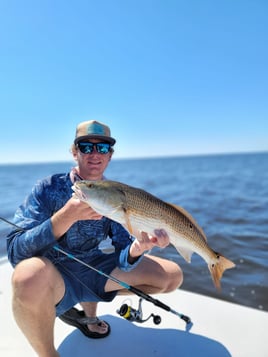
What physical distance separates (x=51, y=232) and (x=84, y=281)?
0.79 meters

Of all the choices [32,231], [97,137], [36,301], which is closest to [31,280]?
[36,301]

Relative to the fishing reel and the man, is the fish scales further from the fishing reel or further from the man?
the fishing reel

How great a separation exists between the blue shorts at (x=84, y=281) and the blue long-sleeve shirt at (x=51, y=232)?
0.30 feet

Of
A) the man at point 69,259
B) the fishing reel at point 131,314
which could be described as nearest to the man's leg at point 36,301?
the man at point 69,259

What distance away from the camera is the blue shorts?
268 cm

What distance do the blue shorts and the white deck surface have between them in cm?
45

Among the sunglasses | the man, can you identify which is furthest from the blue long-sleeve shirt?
the sunglasses

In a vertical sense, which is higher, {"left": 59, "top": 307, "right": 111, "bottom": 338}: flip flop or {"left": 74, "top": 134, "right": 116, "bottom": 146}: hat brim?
{"left": 74, "top": 134, "right": 116, "bottom": 146}: hat brim

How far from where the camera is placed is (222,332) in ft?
10.1

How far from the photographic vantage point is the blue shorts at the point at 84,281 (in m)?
2.68

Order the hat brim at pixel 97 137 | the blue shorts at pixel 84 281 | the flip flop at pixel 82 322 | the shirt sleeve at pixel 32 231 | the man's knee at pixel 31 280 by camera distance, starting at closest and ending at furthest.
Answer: the man's knee at pixel 31 280, the shirt sleeve at pixel 32 231, the blue shorts at pixel 84 281, the hat brim at pixel 97 137, the flip flop at pixel 82 322

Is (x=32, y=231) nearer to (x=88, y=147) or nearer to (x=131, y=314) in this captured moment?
(x=88, y=147)

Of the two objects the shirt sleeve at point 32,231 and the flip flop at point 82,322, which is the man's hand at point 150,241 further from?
the flip flop at point 82,322

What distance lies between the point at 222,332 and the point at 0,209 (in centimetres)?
1249
